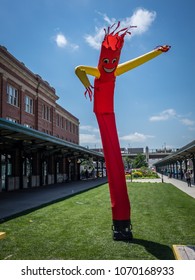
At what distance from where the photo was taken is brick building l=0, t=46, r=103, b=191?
22844mm

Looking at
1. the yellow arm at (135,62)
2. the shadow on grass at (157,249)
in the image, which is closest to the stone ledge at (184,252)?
the shadow on grass at (157,249)

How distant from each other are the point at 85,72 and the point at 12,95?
72.2 feet

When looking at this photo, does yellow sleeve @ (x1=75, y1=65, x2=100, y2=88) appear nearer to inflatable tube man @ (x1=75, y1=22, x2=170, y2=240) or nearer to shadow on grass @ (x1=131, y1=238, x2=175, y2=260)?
inflatable tube man @ (x1=75, y1=22, x2=170, y2=240)

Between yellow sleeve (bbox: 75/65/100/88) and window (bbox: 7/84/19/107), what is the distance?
20.9 m

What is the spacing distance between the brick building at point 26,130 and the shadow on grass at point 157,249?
397 inches

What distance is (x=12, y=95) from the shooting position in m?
27.6

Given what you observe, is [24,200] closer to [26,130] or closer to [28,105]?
[26,130]

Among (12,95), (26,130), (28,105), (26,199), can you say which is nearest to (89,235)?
(26,199)

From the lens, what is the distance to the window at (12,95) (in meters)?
26.8

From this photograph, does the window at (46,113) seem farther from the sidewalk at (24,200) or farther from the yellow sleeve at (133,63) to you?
the yellow sleeve at (133,63)

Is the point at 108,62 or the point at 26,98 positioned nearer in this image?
the point at 108,62

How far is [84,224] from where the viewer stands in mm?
9680
